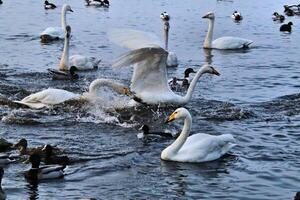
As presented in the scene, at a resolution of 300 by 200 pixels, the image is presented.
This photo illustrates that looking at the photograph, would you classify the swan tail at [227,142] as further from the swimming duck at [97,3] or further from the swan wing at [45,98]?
the swimming duck at [97,3]

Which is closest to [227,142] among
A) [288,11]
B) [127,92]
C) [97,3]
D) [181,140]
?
[181,140]

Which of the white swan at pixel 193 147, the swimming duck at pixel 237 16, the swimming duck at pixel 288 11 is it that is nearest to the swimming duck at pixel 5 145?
the white swan at pixel 193 147

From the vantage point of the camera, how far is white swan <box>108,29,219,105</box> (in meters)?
13.9

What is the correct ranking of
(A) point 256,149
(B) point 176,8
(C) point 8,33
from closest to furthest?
(A) point 256,149
(C) point 8,33
(B) point 176,8

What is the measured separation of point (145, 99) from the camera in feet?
50.2

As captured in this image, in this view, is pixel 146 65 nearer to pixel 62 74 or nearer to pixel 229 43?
pixel 62 74

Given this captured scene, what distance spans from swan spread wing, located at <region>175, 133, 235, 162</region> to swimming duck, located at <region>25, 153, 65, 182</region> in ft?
6.85

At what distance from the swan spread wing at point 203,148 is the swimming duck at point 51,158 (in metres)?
1.74

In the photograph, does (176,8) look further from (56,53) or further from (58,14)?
(56,53)

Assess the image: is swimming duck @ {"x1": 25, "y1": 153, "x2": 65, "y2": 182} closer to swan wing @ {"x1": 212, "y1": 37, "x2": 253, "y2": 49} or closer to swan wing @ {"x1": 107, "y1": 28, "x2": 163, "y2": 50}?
swan wing @ {"x1": 107, "y1": 28, "x2": 163, "y2": 50}

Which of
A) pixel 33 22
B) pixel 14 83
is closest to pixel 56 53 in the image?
pixel 14 83

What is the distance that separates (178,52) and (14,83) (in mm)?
8611

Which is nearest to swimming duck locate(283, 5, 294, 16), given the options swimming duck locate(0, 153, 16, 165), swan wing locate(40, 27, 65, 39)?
swan wing locate(40, 27, 65, 39)

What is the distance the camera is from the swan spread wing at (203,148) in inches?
453
